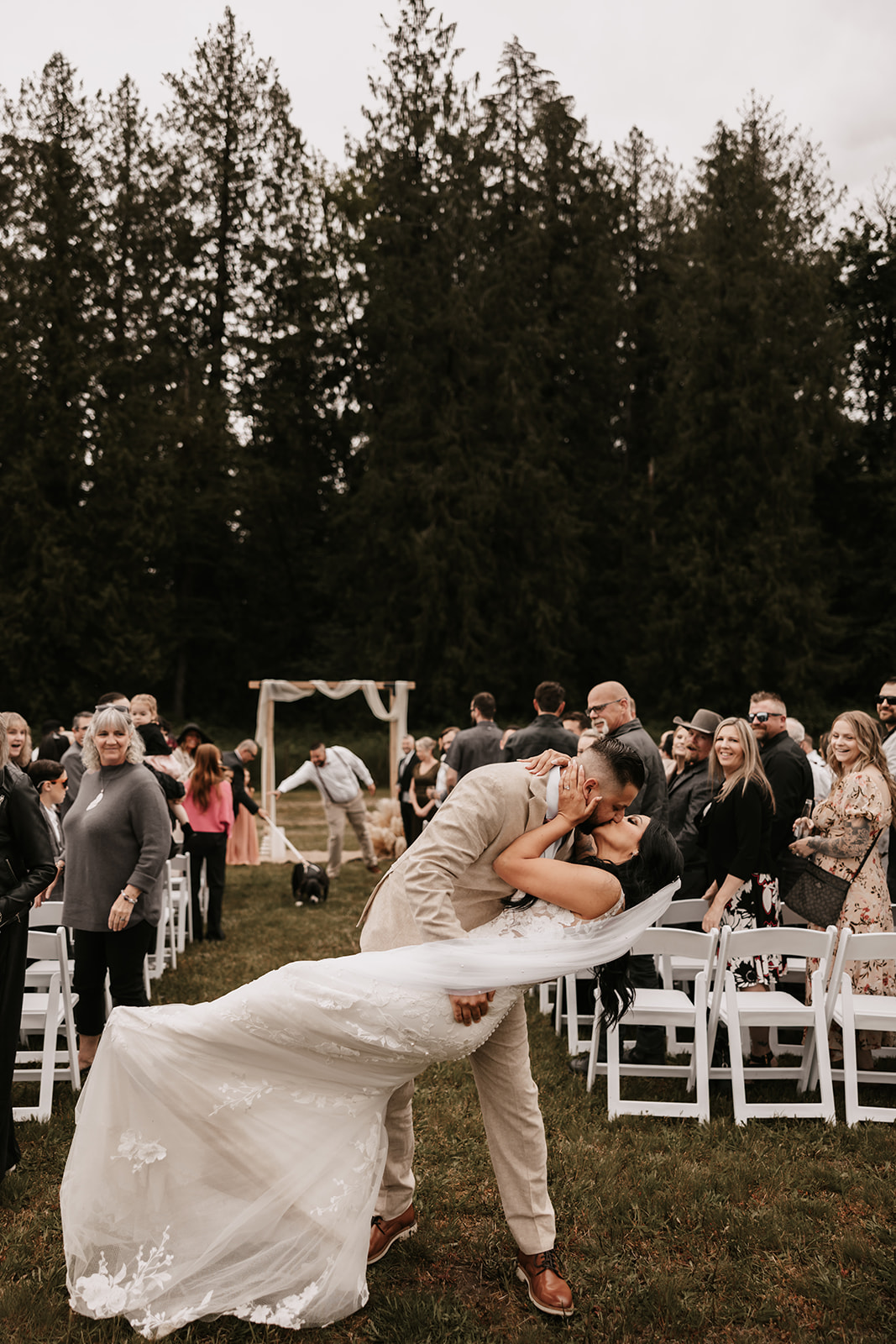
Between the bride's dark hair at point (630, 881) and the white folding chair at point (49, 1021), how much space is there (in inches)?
104

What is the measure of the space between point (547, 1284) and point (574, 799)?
1602 millimetres

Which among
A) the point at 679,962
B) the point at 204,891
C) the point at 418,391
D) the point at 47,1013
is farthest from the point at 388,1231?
the point at 418,391

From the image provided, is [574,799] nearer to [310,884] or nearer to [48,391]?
[310,884]

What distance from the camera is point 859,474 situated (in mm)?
30562

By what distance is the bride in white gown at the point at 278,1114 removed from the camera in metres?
3.09

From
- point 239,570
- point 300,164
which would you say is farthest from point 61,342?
point 300,164

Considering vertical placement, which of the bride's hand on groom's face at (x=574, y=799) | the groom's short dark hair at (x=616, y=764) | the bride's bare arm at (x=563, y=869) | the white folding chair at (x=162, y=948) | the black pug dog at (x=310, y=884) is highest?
the groom's short dark hair at (x=616, y=764)

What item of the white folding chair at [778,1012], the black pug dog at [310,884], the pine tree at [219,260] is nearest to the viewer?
the white folding chair at [778,1012]

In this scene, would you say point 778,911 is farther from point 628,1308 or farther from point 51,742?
point 51,742

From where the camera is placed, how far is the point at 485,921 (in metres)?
3.27

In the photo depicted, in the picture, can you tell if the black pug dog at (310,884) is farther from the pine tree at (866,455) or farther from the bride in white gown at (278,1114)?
the pine tree at (866,455)

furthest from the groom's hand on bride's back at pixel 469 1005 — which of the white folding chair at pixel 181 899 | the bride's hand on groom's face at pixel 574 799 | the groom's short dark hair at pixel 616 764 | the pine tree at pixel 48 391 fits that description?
the pine tree at pixel 48 391

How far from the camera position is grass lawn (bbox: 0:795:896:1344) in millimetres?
3244

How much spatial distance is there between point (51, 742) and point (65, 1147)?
5.52 meters
